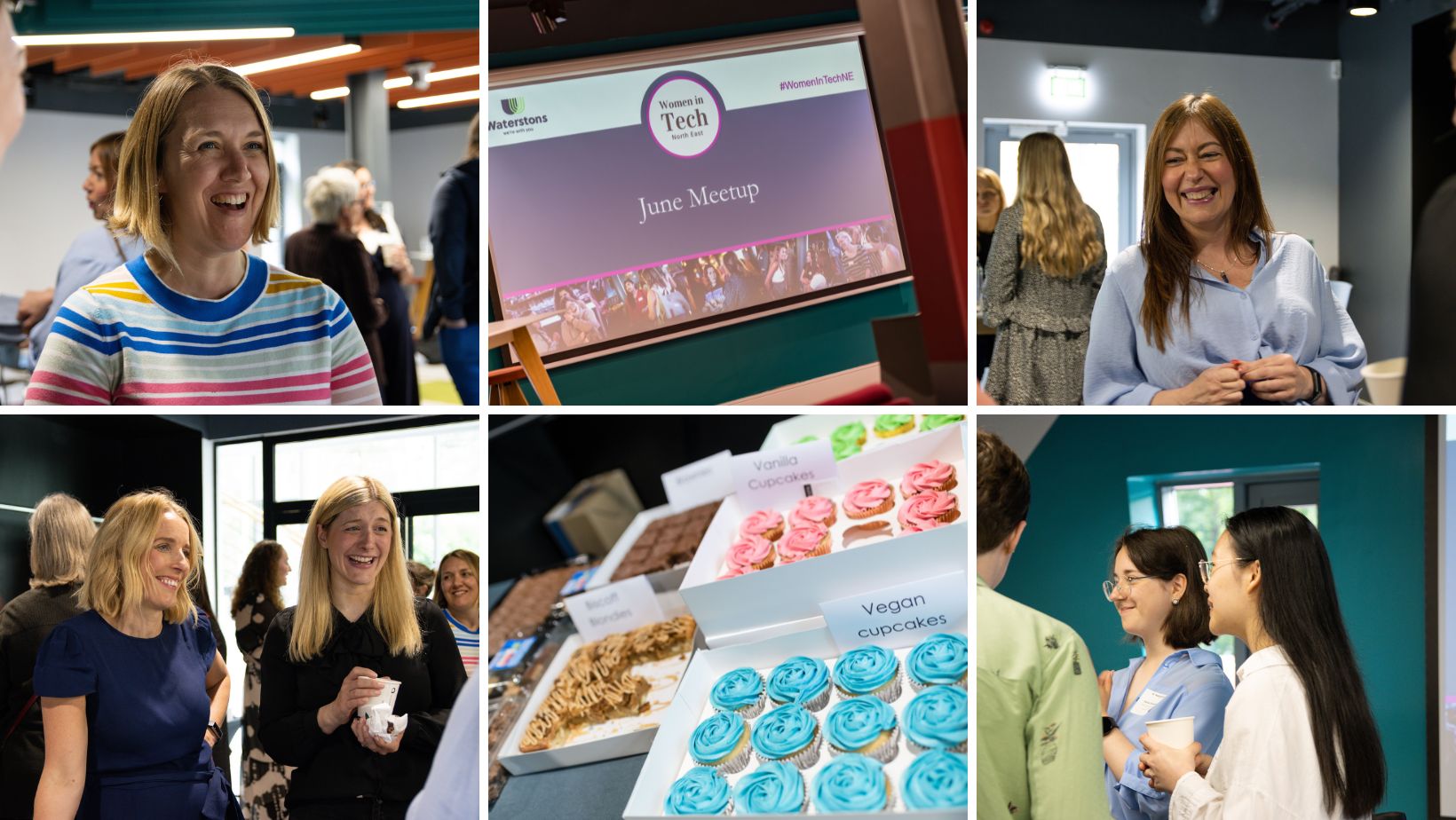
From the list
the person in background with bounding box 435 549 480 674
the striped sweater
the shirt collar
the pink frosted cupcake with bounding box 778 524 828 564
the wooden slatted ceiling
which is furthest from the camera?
the wooden slatted ceiling

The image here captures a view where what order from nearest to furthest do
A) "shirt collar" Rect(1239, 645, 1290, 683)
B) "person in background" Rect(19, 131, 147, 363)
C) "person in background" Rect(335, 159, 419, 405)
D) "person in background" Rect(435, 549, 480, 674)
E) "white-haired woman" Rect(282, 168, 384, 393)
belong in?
"shirt collar" Rect(1239, 645, 1290, 683) → "person in background" Rect(435, 549, 480, 674) → "person in background" Rect(19, 131, 147, 363) → "person in background" Rect(335, 159, 419, 405) → "white-haired woman" Rect(282, 168, 384, 393)

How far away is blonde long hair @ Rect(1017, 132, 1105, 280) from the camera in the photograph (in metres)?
2.07

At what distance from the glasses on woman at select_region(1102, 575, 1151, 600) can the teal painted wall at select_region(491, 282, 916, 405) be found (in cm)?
55

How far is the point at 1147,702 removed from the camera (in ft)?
6.00

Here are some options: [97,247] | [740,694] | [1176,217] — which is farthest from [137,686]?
[1176,217]

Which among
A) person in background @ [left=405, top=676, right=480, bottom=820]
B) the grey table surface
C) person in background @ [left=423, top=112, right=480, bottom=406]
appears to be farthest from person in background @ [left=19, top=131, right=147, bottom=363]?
the grey table surface

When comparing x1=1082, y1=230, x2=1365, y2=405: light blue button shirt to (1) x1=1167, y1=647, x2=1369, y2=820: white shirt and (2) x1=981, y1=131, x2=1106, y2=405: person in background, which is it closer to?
(2) x1=981, y1=131, x2=1106, y2=405: person in background

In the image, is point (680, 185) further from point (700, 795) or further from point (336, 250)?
point (336, 250)

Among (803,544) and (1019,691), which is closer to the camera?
(1019,691)

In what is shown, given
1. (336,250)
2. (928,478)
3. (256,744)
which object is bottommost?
(256,744)

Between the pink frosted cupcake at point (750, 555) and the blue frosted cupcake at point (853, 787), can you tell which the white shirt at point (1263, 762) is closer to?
the blue frosted cupcake at point (853, 787)

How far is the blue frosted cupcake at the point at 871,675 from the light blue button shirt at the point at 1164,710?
37 centimetres

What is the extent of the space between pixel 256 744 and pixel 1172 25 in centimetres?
207

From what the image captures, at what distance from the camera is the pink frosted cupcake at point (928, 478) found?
201 cm
